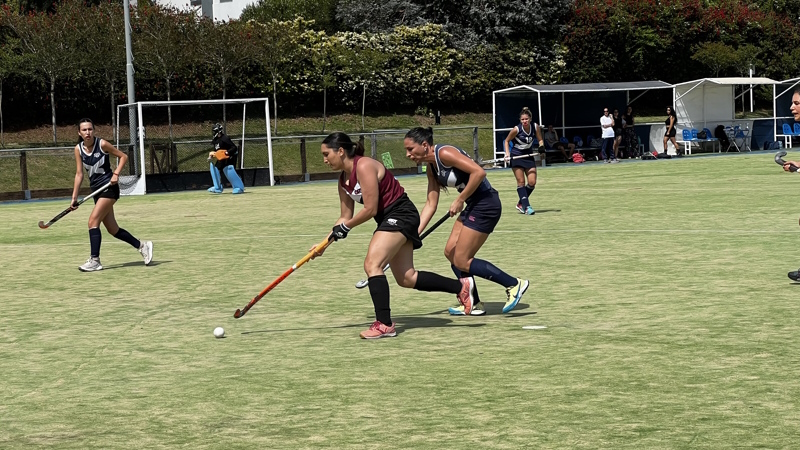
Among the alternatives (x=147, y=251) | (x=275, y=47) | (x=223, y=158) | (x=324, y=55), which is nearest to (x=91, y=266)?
(x=147, y=251)

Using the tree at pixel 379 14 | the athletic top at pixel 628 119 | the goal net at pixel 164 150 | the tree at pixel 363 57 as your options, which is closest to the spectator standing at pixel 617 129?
the athletic top at pixel 628 119

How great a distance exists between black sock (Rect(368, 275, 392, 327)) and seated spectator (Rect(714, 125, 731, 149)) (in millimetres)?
36255

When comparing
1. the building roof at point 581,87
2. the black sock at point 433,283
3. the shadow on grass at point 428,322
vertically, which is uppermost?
the building roof at point 581,87

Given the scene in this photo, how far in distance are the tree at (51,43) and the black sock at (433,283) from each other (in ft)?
119

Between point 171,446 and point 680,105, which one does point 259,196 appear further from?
point 171,446

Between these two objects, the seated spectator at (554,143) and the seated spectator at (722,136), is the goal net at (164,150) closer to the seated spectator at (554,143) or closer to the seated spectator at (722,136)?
the seated spectator at (554,143)

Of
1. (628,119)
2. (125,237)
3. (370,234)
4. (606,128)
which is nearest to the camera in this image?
(125,237)

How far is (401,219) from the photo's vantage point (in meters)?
9.08

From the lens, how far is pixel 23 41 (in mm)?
44906

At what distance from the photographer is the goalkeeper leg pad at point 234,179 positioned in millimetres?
30562

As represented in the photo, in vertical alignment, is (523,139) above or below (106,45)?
below

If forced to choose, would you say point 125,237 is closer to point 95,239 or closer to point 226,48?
point 95,239

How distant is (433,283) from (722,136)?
35721 mm

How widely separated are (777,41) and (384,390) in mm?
61889
